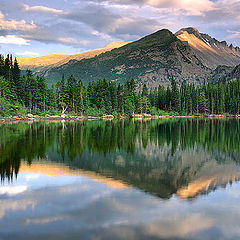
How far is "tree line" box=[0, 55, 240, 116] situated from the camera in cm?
9581

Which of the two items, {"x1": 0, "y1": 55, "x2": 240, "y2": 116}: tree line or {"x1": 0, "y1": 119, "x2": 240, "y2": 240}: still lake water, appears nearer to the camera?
{"x1": 0, "y1": 119, "x2": 240, "y2": 240}: still lake water

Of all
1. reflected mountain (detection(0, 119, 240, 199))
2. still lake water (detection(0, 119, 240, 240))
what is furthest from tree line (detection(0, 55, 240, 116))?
still lake water (detection(0, 119, 240, 240))

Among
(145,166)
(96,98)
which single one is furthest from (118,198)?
(96,98)

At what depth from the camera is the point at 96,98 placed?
12838 cm

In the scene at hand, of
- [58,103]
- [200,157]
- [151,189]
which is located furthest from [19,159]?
[58,103]

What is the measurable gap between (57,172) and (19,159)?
4897 mm

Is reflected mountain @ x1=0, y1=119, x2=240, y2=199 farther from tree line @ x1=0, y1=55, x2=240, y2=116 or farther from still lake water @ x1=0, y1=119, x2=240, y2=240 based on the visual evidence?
tree line @ x1=0, y1=55, x2=240, y2=116

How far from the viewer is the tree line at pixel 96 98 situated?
9581 cm

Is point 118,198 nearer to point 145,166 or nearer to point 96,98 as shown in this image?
point 145,166

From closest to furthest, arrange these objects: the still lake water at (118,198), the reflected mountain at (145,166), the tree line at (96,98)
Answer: the still lake water at (118,198), the reflected mountain at (145,166), the tree line at (96,98)

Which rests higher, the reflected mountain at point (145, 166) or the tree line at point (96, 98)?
the tree line at point (96, 98)

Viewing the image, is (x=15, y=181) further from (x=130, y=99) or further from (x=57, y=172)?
(x=130, y=99)

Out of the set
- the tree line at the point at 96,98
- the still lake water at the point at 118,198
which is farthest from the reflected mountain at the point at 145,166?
the tree line at the point at 96,98

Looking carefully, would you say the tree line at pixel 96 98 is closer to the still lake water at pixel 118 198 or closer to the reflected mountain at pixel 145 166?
the reflected mountain at pixel 145 166
